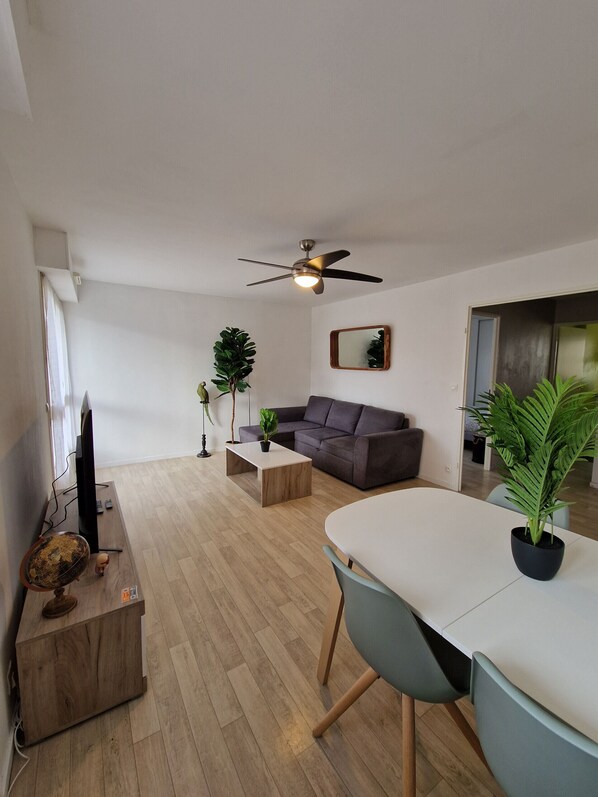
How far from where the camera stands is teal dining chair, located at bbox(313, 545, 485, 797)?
37.3 inches

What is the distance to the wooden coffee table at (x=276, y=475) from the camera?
11.0ft

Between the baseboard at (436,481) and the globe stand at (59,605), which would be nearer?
the globe stand at (59,605)

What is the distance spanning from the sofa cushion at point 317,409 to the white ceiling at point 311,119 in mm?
3154

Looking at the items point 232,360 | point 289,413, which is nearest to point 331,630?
point 232,360

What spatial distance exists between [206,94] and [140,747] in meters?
2.53

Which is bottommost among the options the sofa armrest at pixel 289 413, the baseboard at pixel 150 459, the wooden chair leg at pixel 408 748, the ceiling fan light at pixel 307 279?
the baseboard at pixel 150 459

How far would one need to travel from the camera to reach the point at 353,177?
1.79m

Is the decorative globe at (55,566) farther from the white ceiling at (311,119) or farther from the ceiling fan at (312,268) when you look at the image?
the ceiling fan at (312,268)

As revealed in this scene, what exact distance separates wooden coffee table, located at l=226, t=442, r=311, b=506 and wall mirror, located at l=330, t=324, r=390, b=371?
1.93 meters

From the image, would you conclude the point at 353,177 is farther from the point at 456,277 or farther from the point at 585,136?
the point at 456,277

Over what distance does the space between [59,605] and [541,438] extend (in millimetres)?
1982

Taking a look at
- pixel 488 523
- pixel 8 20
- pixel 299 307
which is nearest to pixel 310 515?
pixel 488 523

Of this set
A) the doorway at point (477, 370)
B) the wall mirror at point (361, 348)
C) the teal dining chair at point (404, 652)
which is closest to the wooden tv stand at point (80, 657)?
the teal dining chair at point (404, 652)

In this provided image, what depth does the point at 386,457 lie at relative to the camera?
3.82m
